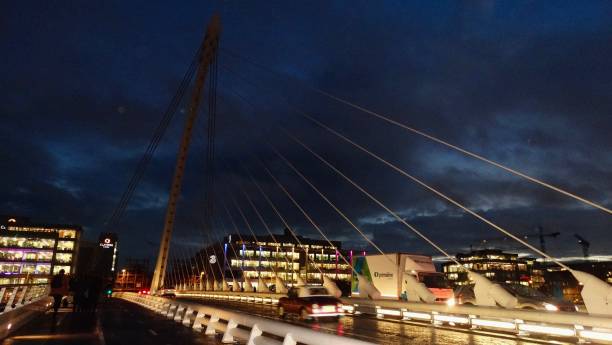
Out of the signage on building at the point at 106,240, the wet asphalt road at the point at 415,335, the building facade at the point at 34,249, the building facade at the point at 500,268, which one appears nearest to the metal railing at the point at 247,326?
the wet asphalt road at the point at 415,335

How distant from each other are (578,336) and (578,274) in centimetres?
162

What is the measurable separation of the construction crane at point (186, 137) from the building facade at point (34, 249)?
9480 cm

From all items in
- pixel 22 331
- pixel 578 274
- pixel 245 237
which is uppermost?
pixel 245 237

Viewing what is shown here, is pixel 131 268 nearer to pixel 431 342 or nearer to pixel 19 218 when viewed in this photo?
pixel 19 218

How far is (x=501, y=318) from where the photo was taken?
48.6ft

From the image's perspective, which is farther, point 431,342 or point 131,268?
point 131,268

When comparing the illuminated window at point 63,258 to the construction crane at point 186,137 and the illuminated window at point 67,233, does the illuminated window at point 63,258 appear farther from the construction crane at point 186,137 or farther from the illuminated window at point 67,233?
the construction crane at point 186,137

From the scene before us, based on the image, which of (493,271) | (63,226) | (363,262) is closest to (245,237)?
(63,226)

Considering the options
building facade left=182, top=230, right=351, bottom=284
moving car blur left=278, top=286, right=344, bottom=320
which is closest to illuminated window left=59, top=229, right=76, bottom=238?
building facade left=182, top=230, right=351, bottom=284

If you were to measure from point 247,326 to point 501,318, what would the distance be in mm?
8288

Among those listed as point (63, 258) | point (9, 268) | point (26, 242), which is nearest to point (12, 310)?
point (9, 268)

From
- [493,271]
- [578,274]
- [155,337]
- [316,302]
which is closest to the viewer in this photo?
[578,274]

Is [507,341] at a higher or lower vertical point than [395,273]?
lower

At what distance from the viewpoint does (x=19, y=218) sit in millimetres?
157750
